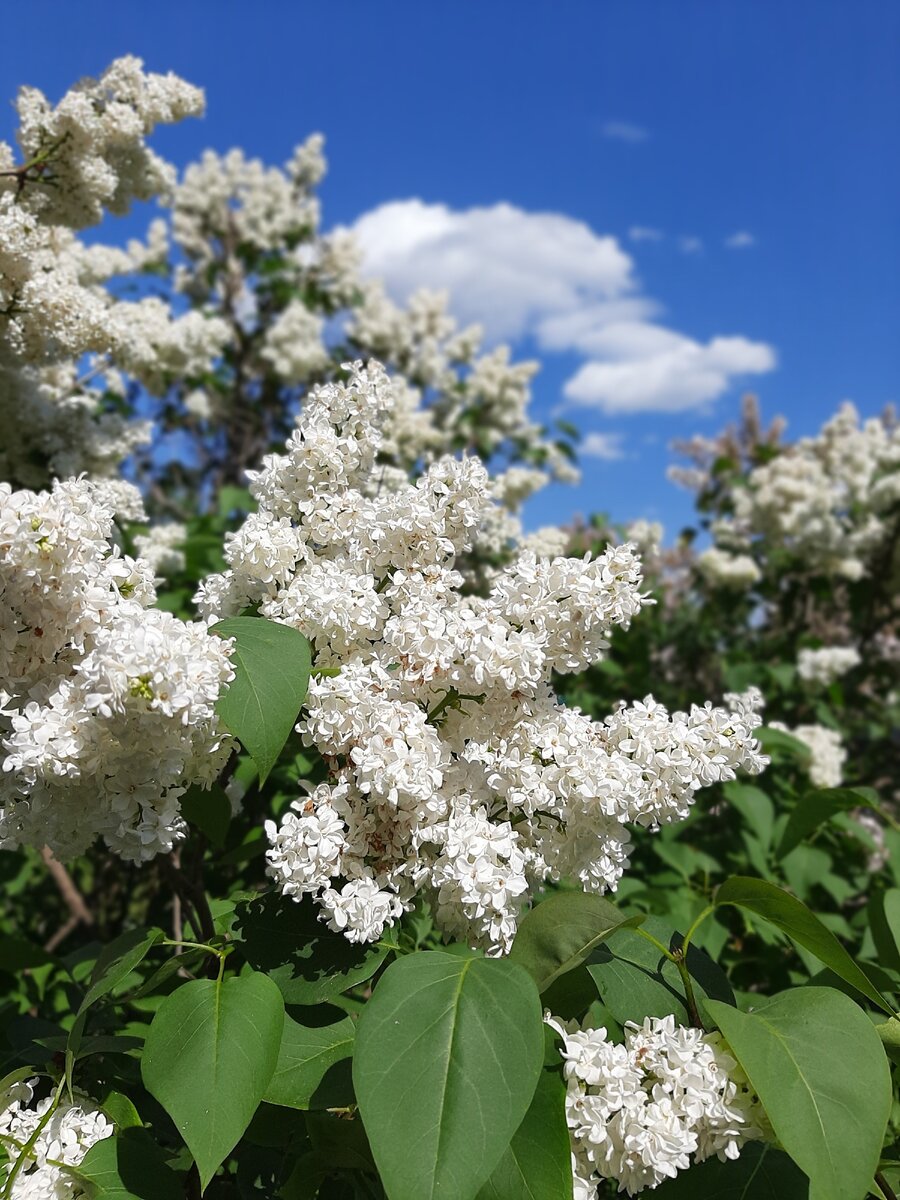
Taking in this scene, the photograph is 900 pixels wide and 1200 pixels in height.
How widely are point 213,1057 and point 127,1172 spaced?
0.64 feet

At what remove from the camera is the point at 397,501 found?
141 centimetres

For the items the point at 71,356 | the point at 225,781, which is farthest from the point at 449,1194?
the point at 71,356

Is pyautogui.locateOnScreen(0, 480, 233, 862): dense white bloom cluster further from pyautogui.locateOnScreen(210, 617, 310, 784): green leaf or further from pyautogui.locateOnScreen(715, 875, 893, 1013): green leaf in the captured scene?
pyautogui.locateOnScreen(715, 875, 893, 1013): green leaf

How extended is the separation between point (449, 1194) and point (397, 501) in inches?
33.7

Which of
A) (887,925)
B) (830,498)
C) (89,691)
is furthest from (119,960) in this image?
(830,498)

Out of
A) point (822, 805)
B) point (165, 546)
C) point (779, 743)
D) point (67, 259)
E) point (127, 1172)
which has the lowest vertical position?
point (127, 1172)

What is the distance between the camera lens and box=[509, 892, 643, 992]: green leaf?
3.84 ft

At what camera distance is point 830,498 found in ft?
19.1

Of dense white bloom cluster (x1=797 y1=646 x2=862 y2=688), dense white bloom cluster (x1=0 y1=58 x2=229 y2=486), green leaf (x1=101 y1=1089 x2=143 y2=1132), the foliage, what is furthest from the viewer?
dense white bloom cluster (x1=797 y1=646 x2=862 y2=688)

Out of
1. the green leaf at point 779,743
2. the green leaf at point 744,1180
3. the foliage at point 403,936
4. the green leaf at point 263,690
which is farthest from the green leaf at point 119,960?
the green leaf at point 779,743

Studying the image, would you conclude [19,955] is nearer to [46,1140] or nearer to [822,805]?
[46,1140]

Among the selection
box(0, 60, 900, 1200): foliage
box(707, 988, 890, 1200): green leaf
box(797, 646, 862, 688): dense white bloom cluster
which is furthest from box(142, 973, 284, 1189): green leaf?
box(797, 646, 862, 688): dense white bloom cluster

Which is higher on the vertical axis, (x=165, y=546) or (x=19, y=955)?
(x=165, y=546)

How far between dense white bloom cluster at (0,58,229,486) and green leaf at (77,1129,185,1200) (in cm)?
208
